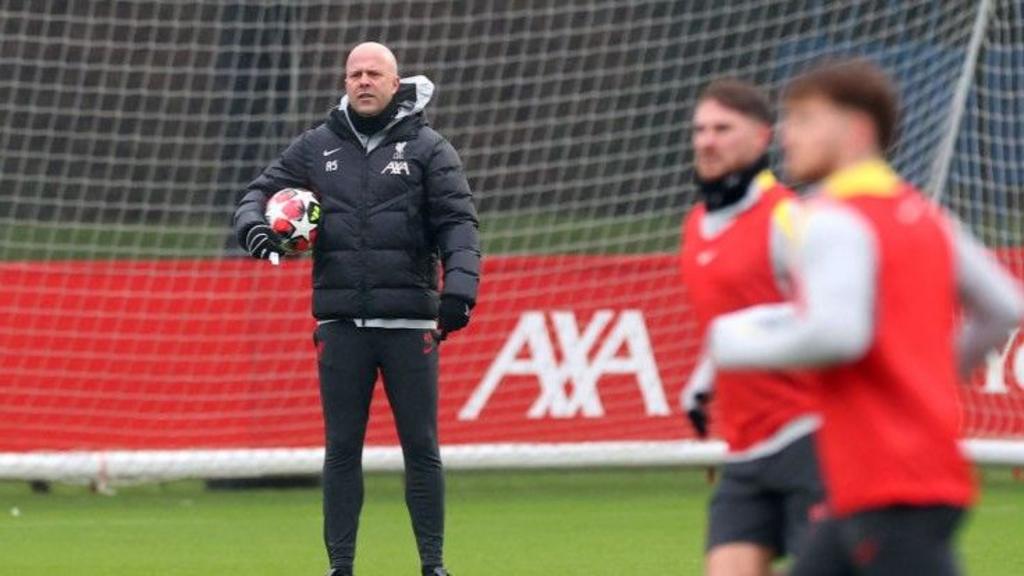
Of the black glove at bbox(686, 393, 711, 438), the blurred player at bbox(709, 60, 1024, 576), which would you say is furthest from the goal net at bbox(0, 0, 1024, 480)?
the blurred player at bbox(709, 60, 1024, 576)

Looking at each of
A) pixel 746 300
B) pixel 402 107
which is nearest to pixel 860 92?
pixel 746 300

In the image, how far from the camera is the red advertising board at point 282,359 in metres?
12.0

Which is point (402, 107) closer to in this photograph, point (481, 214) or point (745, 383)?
point (745, 383)

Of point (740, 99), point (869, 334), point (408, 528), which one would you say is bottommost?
point (408, 528)

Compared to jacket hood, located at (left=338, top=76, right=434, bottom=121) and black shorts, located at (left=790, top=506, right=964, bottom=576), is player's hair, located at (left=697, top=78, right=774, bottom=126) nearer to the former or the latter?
black shorts, located at (left=790, top=506, right=964, bottom=576)

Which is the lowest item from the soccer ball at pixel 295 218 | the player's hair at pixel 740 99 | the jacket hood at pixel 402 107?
the soccer ball at pixel 295 218

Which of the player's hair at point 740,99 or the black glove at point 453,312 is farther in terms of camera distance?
the black glove at point 453,312

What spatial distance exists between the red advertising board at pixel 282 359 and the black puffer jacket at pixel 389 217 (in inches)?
157

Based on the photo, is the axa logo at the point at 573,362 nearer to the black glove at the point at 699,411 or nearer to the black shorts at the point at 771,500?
the black glove at the point at 699,411

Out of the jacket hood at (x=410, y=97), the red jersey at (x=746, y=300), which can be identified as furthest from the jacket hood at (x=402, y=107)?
the red jersey at (x=746, y=300)

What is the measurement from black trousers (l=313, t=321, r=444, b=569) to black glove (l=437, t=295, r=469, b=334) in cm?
15

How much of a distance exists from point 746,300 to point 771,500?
45 centimetres

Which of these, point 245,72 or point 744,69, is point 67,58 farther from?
point 744,69

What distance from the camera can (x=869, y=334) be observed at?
153 inches
